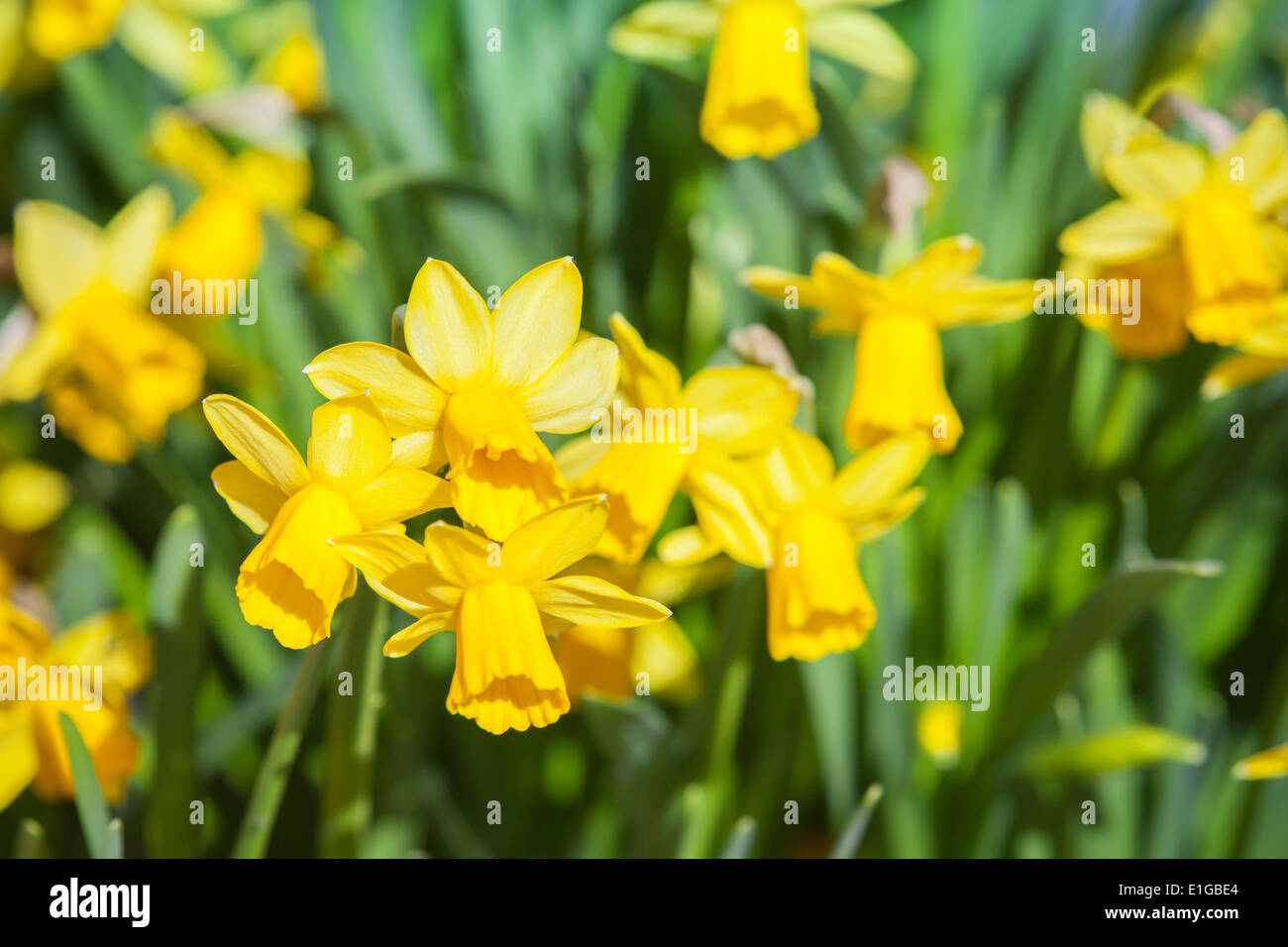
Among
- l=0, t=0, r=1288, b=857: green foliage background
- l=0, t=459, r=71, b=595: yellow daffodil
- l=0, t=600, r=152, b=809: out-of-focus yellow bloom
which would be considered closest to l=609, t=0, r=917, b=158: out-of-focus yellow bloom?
l=0, t=0, r=1288, b=857: green foliage background

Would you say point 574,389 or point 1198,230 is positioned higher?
point 1198,230

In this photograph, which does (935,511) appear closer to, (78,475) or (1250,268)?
(1250,268)

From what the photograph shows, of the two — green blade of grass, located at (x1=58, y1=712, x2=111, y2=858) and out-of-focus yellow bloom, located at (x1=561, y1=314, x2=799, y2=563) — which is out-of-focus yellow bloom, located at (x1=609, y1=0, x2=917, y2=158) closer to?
out-of-focus yellow bloom, located at (x1=561, y1=314, x2=799, y2=563)

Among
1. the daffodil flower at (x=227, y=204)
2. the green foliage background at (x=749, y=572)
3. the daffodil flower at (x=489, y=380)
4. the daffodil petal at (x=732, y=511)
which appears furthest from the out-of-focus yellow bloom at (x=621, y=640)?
the daffodil flower at (x=227, y=204)

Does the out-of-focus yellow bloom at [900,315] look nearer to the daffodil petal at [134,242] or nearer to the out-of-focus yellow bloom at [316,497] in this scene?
the out-of-focus yellow bloom at [316,497]

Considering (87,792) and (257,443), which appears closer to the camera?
(257,443)

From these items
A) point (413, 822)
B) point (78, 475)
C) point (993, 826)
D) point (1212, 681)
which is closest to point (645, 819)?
point (413, 822)

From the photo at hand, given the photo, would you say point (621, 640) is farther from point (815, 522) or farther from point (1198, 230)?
point (1198, 230)

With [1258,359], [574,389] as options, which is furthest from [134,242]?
[1258,359]
